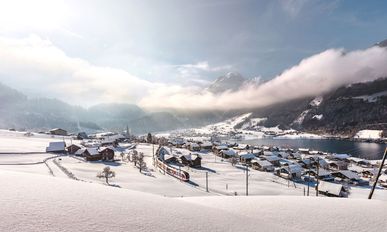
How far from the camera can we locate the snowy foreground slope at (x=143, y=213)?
7535 millimetres

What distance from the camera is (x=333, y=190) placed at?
54812 millimetres

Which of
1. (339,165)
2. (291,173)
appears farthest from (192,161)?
(339,165)

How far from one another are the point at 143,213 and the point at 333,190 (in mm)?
56950

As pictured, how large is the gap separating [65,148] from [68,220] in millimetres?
104304

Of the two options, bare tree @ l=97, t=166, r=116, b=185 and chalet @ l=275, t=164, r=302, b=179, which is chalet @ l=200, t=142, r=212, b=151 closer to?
chalet @ l=275, t=164, r=302, b=179

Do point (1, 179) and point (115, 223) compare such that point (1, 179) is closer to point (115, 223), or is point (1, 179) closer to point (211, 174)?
point (115, 223)

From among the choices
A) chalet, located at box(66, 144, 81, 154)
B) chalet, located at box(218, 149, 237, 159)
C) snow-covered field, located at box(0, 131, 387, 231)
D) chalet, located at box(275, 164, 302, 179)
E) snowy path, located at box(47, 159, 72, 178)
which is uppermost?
snow-covered field, located at box(0, 131, 387, 231)

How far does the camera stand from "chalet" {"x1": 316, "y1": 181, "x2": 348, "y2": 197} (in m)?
54.0

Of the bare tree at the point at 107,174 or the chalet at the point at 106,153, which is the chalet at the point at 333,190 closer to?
the bare tree at the point at 107,174

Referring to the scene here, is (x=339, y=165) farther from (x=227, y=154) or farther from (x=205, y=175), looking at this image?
(x=205, y=175)

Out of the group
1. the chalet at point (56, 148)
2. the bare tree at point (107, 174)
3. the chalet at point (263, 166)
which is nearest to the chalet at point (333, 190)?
the chalet at point (263, 166)

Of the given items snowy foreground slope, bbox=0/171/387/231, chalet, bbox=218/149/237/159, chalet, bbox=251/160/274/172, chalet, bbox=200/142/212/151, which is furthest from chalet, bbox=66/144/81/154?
snowy foreground slope, bbox=0/171/387/231

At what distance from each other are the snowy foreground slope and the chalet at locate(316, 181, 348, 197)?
4613cm

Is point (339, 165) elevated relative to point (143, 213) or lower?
lower
